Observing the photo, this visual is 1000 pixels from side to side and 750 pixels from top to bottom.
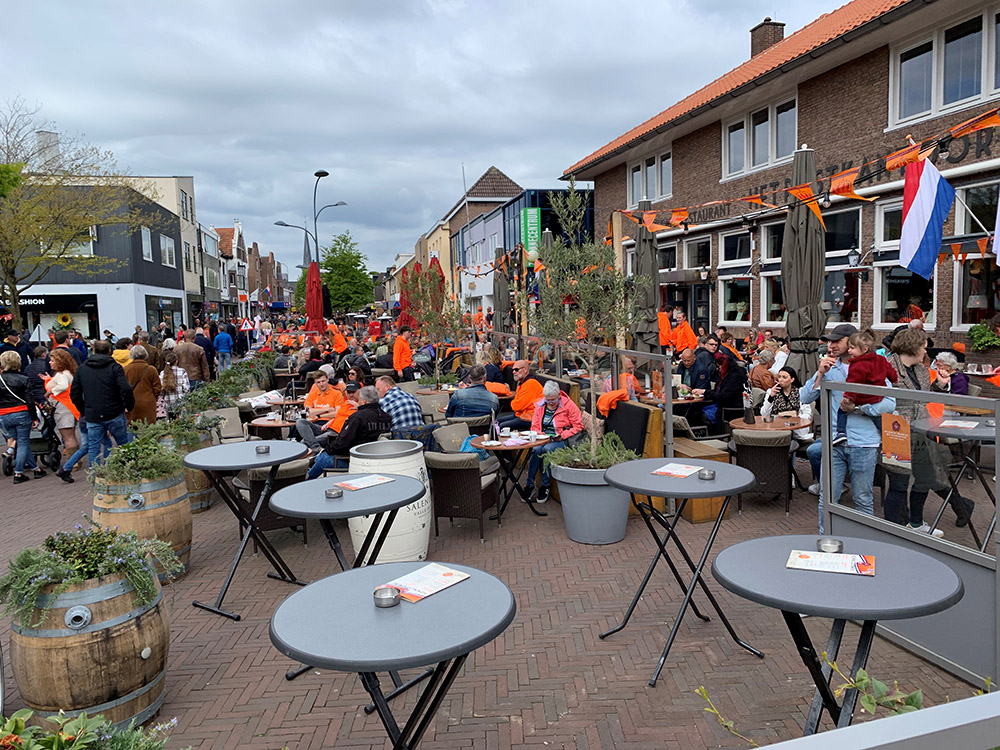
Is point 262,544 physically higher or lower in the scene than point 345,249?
lower

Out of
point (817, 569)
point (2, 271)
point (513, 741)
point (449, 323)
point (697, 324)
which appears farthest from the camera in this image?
point (697, 324)

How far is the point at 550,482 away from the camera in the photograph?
7711 millimetres

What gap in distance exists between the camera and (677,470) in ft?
14.3

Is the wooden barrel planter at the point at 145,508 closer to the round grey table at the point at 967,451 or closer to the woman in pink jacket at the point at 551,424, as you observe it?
the woman in pink jacket at the point at 551,424

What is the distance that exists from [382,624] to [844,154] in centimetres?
1573

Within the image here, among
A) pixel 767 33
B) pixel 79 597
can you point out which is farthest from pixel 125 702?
pixel 767 33

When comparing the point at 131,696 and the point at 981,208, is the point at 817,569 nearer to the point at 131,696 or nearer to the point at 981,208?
the point at 131,696

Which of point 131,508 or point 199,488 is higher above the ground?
point 131,508

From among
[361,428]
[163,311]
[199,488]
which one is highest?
[163,311]

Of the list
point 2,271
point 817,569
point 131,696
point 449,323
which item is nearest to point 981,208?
point 449,323

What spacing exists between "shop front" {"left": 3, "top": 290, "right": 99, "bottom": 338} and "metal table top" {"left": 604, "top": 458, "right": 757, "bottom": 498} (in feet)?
96.4

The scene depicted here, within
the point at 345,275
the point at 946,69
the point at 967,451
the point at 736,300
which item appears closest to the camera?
the point at 967,451

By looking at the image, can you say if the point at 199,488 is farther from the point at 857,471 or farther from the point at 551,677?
the point at 857,471

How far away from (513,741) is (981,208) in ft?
42.7
